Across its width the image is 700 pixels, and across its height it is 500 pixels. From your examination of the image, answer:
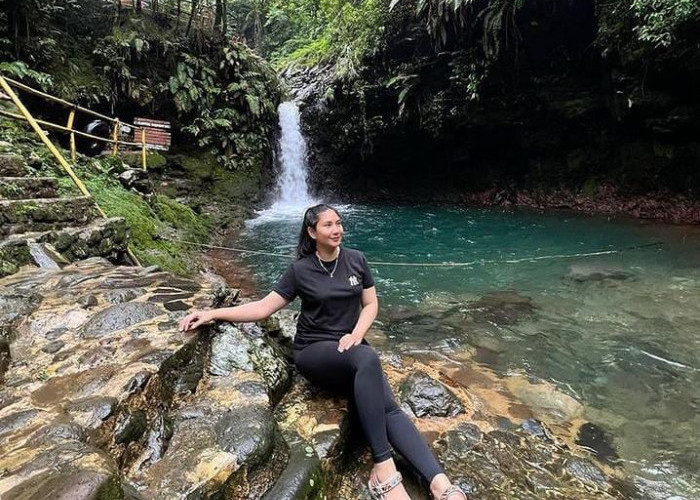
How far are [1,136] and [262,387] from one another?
6854 mm

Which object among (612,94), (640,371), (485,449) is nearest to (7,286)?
(485,449)

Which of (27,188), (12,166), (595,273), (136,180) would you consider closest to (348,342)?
(27,188)

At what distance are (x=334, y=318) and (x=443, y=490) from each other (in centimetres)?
113

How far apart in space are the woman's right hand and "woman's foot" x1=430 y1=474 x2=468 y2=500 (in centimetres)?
165

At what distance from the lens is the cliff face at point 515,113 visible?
10938mm

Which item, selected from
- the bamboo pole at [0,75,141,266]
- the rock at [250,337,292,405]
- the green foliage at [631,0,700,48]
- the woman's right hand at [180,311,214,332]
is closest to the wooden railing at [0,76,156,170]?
the bamboo pole at [0,75,141,266]

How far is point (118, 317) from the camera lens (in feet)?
10.4

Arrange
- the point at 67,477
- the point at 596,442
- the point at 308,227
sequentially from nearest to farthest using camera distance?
the point at 67,477, the point at 308,227, the point at 596,442

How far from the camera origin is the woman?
257 centimetres

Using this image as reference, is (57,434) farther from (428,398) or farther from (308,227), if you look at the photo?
(428,398)

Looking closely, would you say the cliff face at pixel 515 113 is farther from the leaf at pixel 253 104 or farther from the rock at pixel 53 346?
the rock at pixel 53 346

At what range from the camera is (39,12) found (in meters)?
11.3

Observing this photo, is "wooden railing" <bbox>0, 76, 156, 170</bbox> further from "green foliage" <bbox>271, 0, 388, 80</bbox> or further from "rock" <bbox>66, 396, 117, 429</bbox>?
"green foliage" <bbox>271, 0, 388, 80</bbox>

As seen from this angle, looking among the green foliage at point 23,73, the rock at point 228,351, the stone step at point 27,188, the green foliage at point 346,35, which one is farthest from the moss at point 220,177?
the rock at point 228,351
